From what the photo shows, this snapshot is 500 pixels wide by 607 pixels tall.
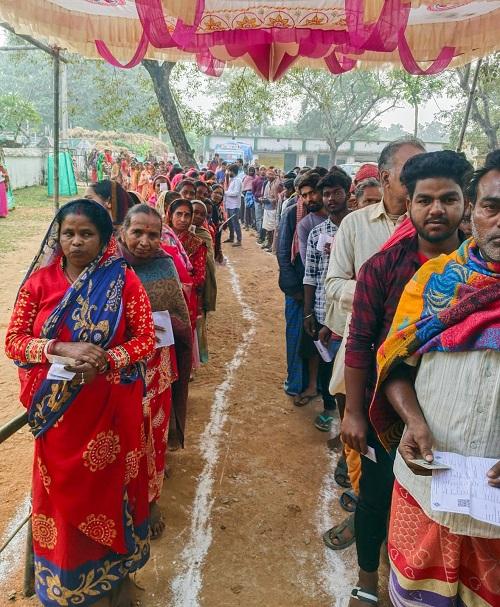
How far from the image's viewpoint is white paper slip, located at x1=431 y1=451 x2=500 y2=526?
132cm

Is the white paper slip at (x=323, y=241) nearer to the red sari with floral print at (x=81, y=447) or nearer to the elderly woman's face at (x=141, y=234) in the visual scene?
the elderly woman's face at (x=141, y=234)

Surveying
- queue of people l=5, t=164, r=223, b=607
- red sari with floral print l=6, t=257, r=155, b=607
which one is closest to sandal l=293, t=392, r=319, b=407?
queue of people l=5, t=164, r=223, b=607

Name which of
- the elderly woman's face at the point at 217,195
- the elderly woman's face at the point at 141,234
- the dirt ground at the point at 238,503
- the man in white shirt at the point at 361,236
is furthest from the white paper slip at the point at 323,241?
the elderly woman's face at the point at 217,195

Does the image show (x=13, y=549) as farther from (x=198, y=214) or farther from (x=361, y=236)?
(x=198, y=214)

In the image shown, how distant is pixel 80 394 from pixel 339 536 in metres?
1.74

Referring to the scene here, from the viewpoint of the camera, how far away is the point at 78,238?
1.98 metres

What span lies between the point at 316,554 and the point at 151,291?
5.65 ft

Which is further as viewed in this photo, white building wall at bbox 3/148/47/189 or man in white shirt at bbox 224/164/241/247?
white building wall at bbox 3/148/47/189

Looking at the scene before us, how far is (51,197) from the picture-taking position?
20.4m

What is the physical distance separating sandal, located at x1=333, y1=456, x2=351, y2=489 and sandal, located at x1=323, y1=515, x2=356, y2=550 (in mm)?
458

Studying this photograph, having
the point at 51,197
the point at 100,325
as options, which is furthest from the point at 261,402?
the point at 51,197

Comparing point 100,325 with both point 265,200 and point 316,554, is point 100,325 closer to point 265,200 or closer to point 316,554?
point 316,554

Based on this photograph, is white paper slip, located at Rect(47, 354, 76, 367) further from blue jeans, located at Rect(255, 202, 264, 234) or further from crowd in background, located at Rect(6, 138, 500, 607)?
blue jeans, located at Rect(255, 202, 264, 234)

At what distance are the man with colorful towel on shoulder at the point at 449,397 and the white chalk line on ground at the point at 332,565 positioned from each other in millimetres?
915
